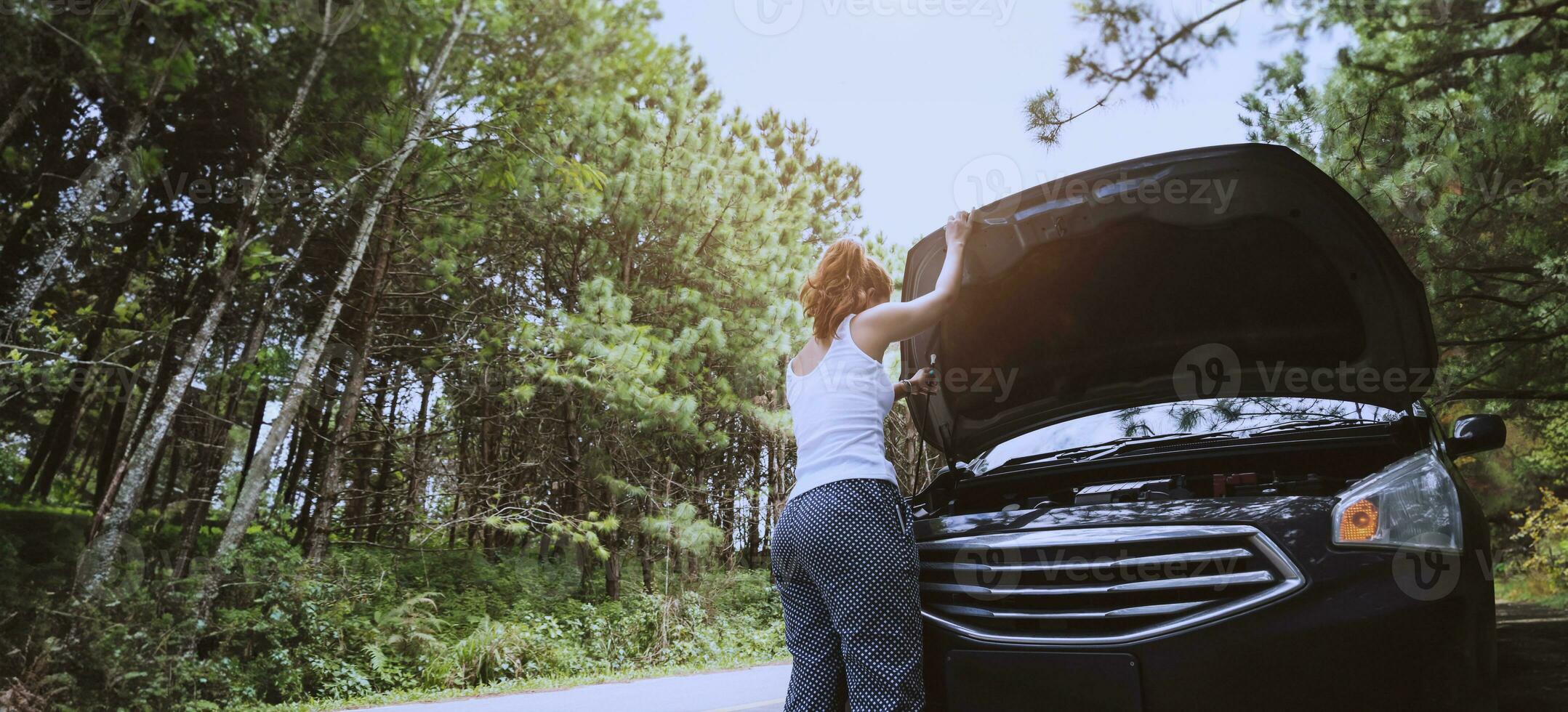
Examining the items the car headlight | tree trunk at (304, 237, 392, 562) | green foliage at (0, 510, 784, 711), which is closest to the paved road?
green foliage at (0, 510, 784, 711)

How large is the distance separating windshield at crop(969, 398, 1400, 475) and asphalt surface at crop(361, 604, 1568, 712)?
2781mm

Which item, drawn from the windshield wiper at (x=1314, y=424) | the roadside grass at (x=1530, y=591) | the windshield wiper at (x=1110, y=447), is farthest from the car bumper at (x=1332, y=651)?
the roadside grass at (x=1530, y=591)

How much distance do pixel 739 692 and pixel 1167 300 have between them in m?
5.61

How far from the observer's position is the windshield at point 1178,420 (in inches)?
105

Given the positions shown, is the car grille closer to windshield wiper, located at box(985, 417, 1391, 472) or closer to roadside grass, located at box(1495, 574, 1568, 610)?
windshield wiper, located at box(985, 417, 1391, 472)

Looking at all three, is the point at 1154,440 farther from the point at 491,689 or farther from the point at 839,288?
the point at 491,689

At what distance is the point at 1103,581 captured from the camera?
6.63 feet

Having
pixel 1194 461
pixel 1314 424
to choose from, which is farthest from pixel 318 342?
pixel 1314 424

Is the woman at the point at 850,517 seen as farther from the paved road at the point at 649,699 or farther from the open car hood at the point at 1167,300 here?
the paved road at the point at 649,699

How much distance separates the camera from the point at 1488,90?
237 inches

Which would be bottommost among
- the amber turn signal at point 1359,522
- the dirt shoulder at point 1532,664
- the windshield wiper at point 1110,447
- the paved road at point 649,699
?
the paved road at point 649,699

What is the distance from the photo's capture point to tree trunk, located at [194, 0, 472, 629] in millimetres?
7914

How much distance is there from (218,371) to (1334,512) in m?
11.6

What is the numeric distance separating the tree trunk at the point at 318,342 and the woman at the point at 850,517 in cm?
761
